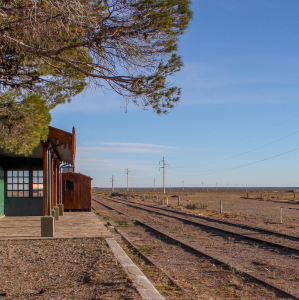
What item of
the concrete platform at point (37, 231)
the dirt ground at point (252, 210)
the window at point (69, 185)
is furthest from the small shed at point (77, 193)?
the dirt ground at point (252, 210)

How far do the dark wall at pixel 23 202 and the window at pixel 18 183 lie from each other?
21 cm

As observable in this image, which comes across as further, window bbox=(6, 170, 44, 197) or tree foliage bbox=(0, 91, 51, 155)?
window bbox=(6, 170, 44, 197)

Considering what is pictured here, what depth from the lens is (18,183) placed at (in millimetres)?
18297

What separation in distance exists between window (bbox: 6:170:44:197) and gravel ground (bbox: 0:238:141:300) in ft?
26.1

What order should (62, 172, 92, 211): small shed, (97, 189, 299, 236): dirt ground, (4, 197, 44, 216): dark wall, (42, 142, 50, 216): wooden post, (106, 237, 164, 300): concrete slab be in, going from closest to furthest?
(106, 237, 164, 300): concrete slab → (42, 142, 50, 216): wooden post → (4, 197, 44, 216): dark wall → (97, 189, 299, 236): dirt ground → (62, 172, 92, 211): small shed

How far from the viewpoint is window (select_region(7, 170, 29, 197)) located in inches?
718

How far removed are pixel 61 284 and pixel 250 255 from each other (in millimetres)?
5717

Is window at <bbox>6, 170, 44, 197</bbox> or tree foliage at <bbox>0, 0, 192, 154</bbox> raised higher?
tree foliage at <bbox>0, 0, 192, 154</bbox>

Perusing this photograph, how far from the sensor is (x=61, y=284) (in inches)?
250

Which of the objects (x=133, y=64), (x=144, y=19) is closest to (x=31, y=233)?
(x=133, y=64)

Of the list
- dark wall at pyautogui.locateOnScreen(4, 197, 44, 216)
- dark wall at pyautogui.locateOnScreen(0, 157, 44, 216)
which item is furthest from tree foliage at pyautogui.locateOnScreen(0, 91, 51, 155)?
dark wall at pyautogui.locateOnScreen(4, 197, 44, 216)

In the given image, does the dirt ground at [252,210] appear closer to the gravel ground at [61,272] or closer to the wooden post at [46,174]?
the gravel ground at [61,272]

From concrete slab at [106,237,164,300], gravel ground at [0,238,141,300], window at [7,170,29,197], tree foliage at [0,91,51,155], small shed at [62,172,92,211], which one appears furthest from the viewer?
small shed at [62,172,92,211]

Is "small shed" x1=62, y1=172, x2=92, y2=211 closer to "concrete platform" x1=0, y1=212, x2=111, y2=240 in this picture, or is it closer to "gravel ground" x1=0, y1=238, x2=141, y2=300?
"concrete platform" x1=0, y1=212, x2=111, y2=240
